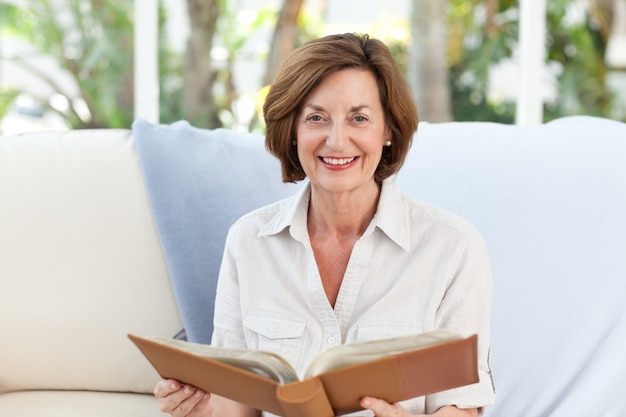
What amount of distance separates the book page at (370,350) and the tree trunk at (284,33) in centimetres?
360

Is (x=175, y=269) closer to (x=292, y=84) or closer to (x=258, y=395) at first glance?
(x=292, y=84)

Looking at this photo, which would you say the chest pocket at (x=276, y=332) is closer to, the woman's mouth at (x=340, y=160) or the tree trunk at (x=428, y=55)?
the woman's mouth at (x=340, y=160)

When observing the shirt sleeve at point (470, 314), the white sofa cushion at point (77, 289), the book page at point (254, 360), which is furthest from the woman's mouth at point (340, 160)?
the white sofa cushion at point (77, 289)

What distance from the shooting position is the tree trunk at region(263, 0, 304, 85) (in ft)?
15.6

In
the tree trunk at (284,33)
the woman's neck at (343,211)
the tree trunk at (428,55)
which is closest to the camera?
the woman's neck at (343,211)

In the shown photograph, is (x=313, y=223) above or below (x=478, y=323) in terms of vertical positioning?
above

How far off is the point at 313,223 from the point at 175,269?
430mm

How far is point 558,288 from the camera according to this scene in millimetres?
1920

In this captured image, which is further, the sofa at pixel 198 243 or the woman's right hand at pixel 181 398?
the sofa at pixel 198 243

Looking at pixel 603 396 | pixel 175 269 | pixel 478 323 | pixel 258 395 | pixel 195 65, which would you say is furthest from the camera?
pixel 195 65

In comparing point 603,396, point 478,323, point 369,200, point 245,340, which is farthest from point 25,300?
point 603,396

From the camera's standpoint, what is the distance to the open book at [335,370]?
4.09 ft

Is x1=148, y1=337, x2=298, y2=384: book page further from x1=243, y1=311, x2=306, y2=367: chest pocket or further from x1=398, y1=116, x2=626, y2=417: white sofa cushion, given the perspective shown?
x1=398, y1=116, x2=626, y2=417: white sofa cushion

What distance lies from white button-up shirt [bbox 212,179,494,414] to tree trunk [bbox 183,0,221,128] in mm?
3113
